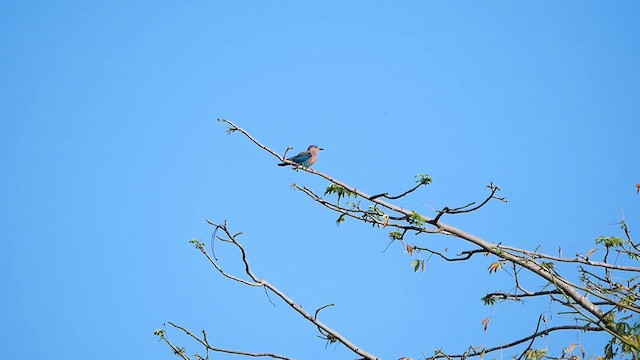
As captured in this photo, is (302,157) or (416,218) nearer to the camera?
(416,218)

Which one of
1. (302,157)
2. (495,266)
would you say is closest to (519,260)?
(495,266)

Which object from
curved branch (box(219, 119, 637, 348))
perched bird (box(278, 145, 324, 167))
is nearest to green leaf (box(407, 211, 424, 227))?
curved branch (box(219, 119, 637, 348))

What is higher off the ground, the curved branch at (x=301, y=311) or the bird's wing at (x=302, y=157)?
the bird's wing at (x=302, y=157)

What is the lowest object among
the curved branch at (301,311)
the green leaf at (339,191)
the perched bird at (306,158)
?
the curved branch at (301,311)

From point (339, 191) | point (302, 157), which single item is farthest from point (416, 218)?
point (302, 157)

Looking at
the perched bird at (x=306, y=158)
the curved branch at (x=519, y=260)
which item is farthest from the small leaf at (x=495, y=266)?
the perched bird at (x=306, y=158)

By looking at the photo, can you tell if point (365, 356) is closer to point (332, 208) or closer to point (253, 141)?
point (332, 208)

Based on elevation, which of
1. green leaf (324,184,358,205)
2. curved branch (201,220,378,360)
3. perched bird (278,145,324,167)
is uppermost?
perched bird (278,145,324,167)

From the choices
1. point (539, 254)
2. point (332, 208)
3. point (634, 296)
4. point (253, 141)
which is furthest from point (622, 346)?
point (253, 141)

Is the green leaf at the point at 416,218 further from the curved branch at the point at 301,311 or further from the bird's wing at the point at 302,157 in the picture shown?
the bird's wing at the point at 302,157

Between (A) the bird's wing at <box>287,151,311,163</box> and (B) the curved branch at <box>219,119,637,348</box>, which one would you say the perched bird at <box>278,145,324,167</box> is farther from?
(B) the curved branch at <box>219,119,637,348</box>

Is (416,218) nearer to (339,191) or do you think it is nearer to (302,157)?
(339,191)

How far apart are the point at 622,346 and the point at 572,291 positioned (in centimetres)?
58

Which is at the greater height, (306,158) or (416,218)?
(306,158)
